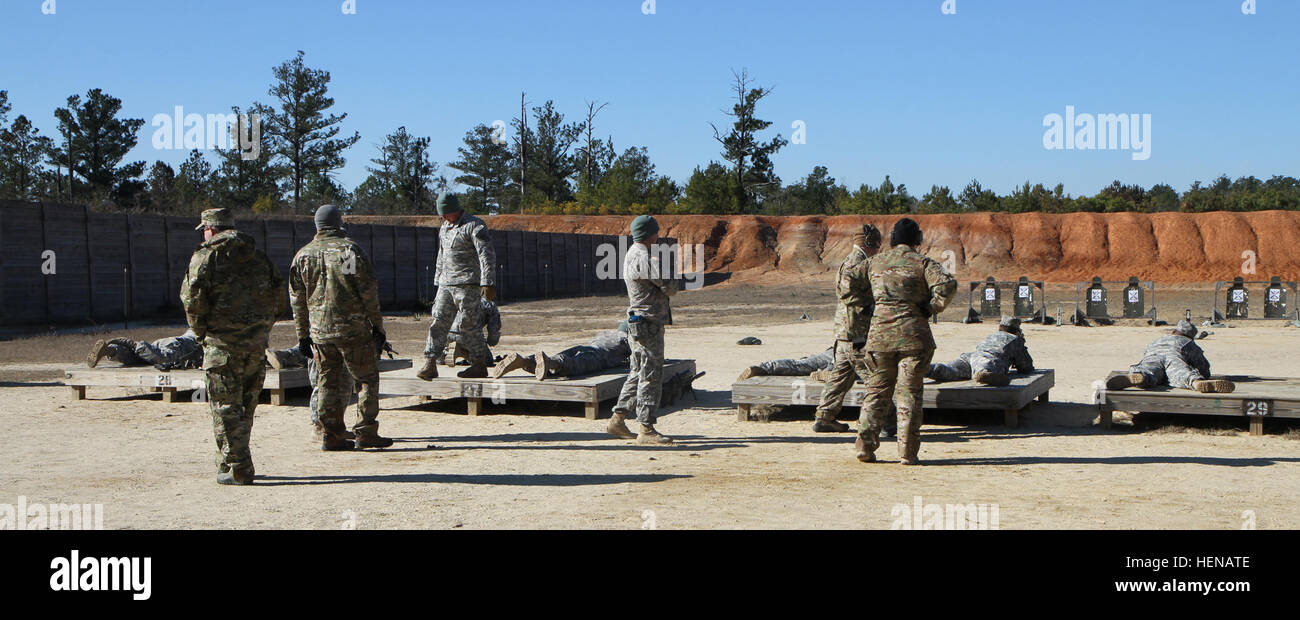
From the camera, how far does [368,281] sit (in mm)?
8359

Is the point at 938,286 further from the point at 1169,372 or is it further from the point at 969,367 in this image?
the point at 1169,372

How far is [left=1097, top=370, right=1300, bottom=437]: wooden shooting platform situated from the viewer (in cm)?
909

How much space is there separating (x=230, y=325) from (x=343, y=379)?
5.21 ft

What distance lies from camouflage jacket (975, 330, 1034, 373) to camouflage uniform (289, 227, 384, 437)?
581 centimetres

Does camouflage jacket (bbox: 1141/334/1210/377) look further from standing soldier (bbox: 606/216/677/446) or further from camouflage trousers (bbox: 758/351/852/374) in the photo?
standing soldier (bbox: 606/216/677/446)

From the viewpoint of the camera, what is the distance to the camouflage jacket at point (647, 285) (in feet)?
28.3

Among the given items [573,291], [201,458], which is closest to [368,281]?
[201,458]

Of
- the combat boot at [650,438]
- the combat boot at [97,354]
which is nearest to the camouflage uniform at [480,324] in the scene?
the combat boot at [650,438]

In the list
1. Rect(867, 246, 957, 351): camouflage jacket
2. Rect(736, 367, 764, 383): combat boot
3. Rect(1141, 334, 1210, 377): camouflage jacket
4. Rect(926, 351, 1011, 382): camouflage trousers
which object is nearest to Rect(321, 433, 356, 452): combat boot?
Rect(736, 367, 764, 383): combat boot

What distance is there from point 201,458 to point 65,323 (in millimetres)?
20863

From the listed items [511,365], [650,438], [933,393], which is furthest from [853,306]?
[511,365]

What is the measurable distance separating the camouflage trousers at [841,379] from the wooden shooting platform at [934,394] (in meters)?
0.24

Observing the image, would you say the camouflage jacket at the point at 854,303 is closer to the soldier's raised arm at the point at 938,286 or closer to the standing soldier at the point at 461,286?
the soldier's raised arm at the point at 938,286
